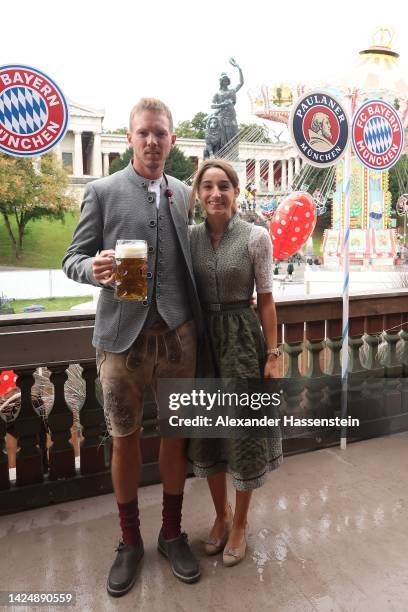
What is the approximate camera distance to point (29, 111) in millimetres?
2305

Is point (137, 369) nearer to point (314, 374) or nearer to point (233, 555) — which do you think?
point (233, 555)

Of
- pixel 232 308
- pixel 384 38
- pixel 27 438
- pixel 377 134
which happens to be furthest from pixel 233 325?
pixel 384 38

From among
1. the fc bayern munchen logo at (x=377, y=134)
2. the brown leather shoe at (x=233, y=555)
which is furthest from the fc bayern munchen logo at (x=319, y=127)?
the brown leather shoe at (x=233, y=555)

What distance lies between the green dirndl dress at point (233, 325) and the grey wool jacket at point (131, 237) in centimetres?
9

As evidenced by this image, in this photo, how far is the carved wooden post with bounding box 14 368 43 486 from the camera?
242 centimetres

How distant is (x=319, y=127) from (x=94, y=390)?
207cm

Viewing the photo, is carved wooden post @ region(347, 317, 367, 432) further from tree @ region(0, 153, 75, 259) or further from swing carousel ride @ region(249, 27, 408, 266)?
swing carousel ride @ region(249, 27, 408, 266)

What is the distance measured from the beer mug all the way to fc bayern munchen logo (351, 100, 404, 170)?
2287 mm

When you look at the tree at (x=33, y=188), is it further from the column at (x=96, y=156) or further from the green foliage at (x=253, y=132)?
the column at (x=96, y=156)

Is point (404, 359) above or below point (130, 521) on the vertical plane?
above

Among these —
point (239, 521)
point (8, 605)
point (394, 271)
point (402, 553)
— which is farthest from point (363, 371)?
point (394, 271)

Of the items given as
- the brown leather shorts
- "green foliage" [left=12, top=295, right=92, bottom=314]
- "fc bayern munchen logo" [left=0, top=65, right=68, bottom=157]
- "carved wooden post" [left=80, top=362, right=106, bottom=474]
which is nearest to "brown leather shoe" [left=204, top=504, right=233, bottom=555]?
the brown leather shorts

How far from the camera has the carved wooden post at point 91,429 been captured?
2.55 metres

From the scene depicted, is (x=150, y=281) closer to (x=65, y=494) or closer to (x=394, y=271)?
(x=65, y=494)
